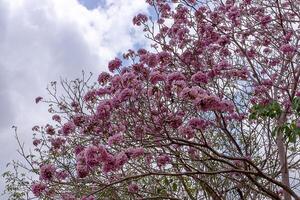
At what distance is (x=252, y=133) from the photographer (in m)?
8.49

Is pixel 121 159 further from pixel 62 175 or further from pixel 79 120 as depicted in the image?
pixel 62 175

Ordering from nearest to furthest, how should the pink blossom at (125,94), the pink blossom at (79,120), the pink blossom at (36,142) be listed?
1. the pink blossom at (125,94)
2. the pink blossom at (79,120)
3. the pink blossom at (36,142)

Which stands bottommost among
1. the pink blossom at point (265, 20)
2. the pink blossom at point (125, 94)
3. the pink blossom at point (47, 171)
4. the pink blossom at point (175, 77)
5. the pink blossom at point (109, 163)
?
the pink blossom at point (109, 163)

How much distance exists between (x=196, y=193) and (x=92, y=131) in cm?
361

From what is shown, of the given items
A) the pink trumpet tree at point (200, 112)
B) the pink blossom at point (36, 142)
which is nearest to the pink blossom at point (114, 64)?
the pink trumpet tree at point (200, 112)

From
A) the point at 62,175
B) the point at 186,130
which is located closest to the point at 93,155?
the point at 186,130

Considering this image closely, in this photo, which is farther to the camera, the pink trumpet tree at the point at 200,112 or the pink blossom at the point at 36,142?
the pink blossom at the point at 36,142

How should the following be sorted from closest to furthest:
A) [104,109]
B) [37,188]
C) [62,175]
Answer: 1. [37,188]
2. [104,109]
3. [62,175]

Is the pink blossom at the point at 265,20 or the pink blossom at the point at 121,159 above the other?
the pink blossom at the point at 265,20

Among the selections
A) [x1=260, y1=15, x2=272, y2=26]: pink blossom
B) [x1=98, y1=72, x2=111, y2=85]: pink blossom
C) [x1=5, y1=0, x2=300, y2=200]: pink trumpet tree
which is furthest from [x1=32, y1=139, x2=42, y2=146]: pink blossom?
[x1=260, y1=15, x2=272, y2=26]: pink blossom

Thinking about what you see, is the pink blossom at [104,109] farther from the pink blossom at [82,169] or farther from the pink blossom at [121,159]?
the pink blossom at [121,159]

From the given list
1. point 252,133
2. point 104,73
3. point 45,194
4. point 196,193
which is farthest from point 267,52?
point 45,194

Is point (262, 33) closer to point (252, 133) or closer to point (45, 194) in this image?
point (252, 133)

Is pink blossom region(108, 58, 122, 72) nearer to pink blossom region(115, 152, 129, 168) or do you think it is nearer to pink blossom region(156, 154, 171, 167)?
pink blossom region(156, 154, 171, 167)
